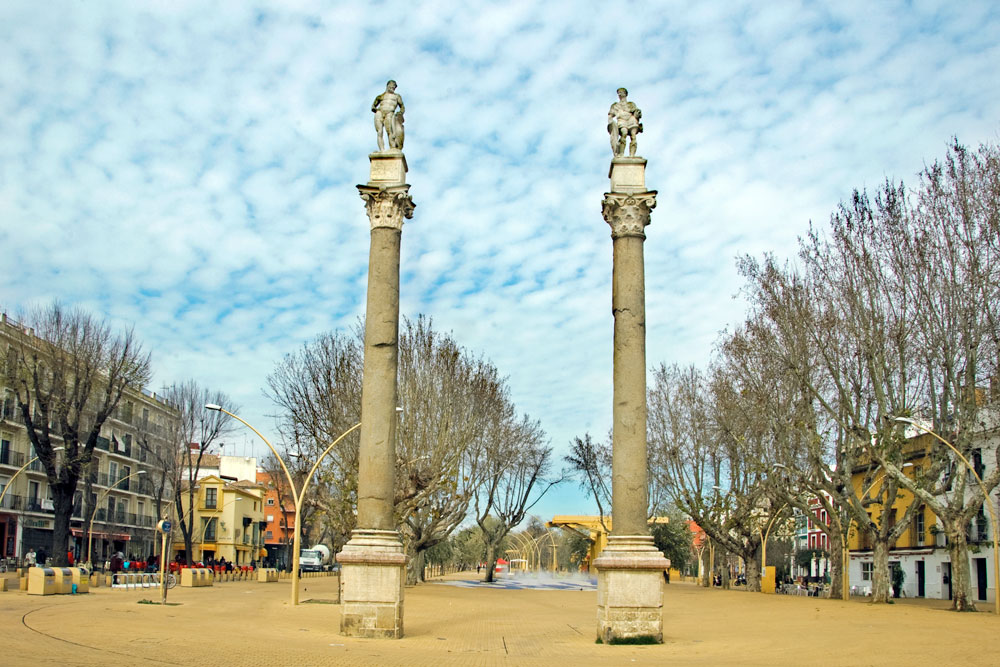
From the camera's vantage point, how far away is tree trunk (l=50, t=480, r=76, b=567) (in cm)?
3659

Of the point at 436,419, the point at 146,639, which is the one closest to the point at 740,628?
the point at 146,639

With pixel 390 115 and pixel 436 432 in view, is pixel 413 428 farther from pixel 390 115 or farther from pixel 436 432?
pixel 390 115

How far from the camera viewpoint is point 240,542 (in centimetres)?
8631

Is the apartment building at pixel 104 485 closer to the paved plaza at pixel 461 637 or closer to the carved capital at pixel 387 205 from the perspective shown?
the paved plaza at pixel 461 637

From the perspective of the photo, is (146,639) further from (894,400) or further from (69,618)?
(894,400)

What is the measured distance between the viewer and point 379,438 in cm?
1752

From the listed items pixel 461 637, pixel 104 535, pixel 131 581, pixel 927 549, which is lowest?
pixel 104 535

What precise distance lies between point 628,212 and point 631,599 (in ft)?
23.8

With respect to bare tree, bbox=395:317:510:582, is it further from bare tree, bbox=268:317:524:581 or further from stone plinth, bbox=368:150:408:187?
stone plinth, bbox=368:150:408:187

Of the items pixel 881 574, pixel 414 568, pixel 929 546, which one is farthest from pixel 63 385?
pixel 929 546

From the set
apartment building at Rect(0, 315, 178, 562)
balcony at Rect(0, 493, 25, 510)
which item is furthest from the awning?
balcony at Rect(0, 493, 25, 510)

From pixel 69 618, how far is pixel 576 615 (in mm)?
13290

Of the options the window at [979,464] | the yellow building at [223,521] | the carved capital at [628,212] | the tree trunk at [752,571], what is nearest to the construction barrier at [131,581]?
the carved capital at [628,212]

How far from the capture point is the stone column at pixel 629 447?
1636cm
